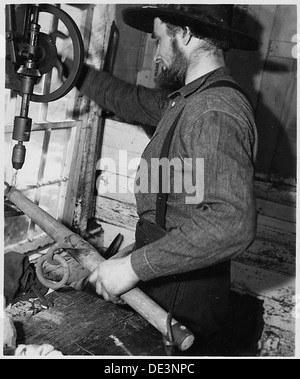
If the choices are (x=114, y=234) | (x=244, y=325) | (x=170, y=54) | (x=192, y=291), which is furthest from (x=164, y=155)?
(x=244, y=325)

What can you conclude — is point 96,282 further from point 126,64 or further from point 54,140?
point 126,64

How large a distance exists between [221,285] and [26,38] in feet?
3.33

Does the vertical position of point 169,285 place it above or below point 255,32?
below

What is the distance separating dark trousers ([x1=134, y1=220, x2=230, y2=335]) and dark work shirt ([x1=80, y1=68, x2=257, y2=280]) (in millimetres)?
190

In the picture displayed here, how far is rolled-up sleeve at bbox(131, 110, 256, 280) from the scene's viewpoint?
3.35 feet

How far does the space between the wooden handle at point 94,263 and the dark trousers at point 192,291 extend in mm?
229

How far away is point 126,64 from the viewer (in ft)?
7.19

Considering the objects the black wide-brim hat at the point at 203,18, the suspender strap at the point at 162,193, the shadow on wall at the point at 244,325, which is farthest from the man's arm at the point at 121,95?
the shadow on wall at the point at 244,325

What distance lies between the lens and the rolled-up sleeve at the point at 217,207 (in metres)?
1.02

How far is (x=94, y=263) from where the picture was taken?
3.87ft

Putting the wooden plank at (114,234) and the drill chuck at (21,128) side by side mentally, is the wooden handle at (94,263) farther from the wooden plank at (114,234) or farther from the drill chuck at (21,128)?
the wooden plank at (114,234)

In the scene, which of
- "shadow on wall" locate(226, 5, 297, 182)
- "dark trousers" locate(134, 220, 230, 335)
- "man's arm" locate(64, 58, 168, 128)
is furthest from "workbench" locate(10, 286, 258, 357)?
"shadow on wall" locate(226, 5, 297, 182)

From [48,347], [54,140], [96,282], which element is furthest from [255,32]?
[48,347]

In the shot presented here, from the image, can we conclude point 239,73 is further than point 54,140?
Yes
